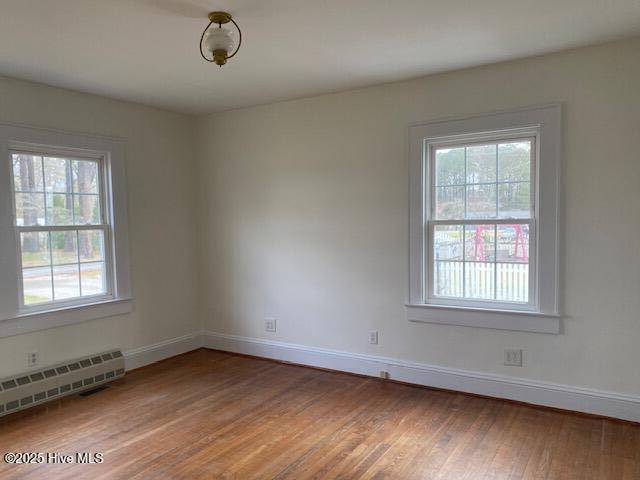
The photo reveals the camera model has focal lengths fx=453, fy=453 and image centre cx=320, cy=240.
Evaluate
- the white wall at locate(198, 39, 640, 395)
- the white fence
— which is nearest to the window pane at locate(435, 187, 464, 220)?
the white wall at locate(198, 39, 640, 395)

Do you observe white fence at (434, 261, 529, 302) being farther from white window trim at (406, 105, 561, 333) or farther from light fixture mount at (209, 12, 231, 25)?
light fixture mount at (209, 12, 231, 25)

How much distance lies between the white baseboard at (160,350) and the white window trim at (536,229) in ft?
8.03

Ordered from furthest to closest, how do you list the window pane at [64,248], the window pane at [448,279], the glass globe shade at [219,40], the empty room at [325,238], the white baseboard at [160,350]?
the white baseboard at [160,350]
the window pane at [64,248]
the window pane at [448,279]
the empty room at [325,238]
the glass globe shade at [219,40]

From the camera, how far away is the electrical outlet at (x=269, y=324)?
4492 mm

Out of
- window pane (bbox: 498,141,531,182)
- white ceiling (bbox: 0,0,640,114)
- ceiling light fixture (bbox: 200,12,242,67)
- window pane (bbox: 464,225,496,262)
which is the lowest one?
window pane (bbox: 464,225,496,262)

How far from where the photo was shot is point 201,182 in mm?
4926

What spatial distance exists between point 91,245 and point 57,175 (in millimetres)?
655

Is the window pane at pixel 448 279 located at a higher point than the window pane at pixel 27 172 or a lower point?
lower

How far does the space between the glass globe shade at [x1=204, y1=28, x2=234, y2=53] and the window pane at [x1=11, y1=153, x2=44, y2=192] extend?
6.98ft

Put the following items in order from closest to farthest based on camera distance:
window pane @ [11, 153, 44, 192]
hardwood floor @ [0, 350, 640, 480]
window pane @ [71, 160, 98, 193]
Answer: hardwood floor @ [0, 350, 640, 480] < window pane @ [11, 153, 44, 192] < window pane @ [71, 160, 98, 193]

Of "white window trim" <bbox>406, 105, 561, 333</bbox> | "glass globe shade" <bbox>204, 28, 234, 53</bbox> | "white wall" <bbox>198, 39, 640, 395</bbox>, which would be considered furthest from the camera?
"white window trim" <bbox>406, 105, 561, 333</bbox>

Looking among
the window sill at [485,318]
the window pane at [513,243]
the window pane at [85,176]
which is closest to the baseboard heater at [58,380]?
the window pane at [85,176]

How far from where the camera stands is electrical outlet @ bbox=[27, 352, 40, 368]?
139 inches

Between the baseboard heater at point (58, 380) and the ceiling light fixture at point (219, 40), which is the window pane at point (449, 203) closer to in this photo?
the ceiling light fixture at point (219, 40)
